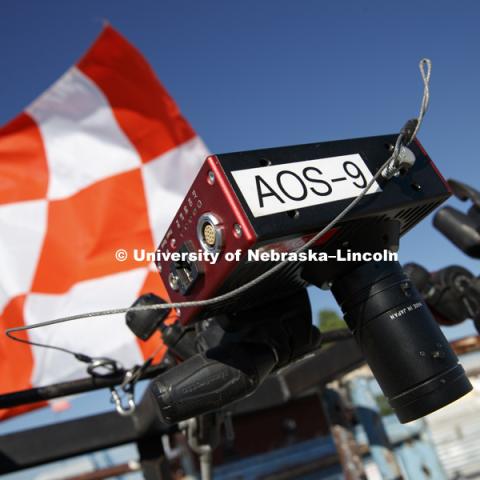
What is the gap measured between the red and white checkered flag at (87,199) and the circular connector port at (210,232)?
1489 mm

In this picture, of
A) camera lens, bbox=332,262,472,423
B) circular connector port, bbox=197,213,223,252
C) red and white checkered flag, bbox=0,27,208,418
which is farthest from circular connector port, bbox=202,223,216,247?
red and white checkered flag, bbox=0,27,208,418

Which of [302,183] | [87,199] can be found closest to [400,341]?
[302,183]

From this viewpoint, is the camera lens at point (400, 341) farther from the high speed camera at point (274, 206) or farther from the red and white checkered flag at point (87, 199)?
the red and white checkered flag at point (87, 199)

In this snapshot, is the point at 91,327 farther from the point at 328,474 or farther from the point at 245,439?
the point at 328,474

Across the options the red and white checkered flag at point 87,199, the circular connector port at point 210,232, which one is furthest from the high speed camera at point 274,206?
the red and white checkered flag at point 87,199

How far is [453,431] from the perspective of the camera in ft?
11.7

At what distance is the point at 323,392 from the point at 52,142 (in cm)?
171

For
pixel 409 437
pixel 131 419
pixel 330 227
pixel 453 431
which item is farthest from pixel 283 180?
pixel 453 431

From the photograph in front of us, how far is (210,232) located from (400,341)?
0.84ft

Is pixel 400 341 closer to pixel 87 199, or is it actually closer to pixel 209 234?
pixel 209 234

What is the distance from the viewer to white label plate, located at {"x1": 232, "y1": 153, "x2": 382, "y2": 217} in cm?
48

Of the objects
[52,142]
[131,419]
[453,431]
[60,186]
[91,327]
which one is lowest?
[453,431]

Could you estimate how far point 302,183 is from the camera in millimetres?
513

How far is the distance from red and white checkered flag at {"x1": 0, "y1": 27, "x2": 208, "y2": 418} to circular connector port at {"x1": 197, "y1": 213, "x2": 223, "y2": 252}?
1489 mm
